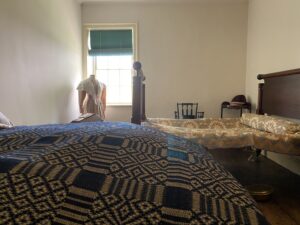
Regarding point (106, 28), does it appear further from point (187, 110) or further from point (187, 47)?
point (187, 110)

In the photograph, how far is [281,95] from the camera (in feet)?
9.91

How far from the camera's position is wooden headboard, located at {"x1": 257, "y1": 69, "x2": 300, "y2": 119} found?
2.72 metres

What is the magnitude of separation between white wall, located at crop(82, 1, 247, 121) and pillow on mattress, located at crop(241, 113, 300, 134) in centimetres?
179

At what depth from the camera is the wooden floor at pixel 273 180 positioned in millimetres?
1977

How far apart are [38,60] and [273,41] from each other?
3.14m

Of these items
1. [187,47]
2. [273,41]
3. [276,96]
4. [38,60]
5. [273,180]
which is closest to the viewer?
[273,180]

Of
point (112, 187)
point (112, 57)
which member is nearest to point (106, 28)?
point (112, 57)

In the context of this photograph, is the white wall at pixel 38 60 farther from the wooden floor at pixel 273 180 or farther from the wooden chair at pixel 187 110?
the wooden floor at pixel 273 180

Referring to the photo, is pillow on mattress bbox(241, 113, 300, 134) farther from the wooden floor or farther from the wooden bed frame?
the wooden floor

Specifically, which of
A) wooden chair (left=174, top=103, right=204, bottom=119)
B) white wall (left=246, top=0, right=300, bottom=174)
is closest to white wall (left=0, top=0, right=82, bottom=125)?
wooden chair (left=174, top=103, right=204, bottom=119)

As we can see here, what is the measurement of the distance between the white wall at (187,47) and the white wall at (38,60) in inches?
45.8

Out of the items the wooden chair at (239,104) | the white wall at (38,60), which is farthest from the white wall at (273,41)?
the white wall at (38,60)

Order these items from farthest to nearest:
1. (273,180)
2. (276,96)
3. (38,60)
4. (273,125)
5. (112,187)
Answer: (276,96)
(38,60)
(273,180)
(273,125)
(112,187)

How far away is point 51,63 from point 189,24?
2648 millimetres
